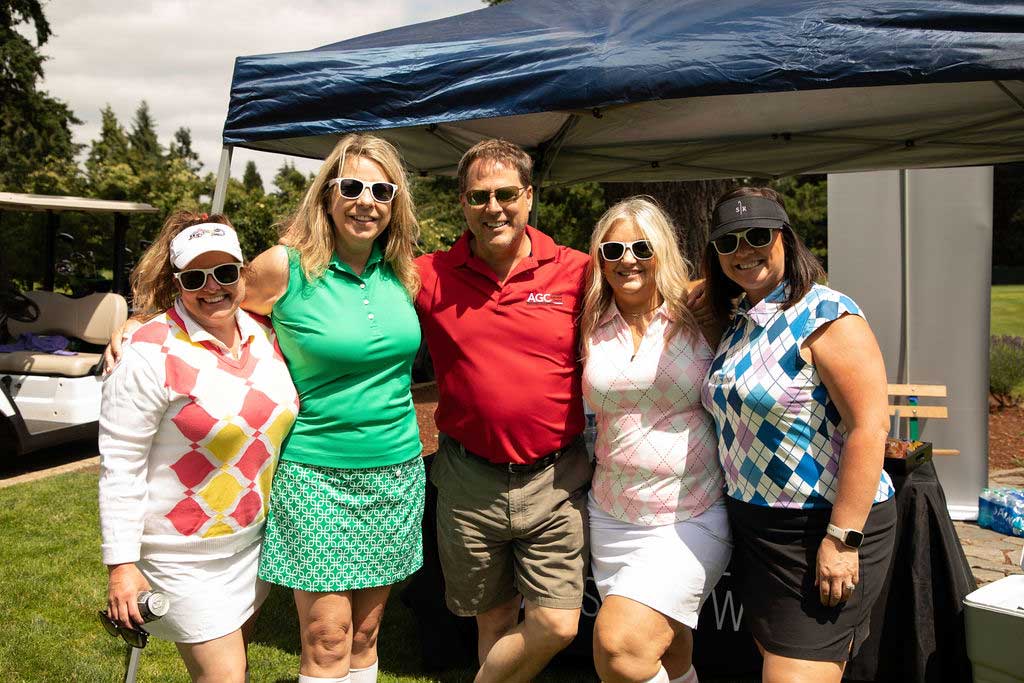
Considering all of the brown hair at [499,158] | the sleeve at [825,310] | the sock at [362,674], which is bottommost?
the sock at [362,674]

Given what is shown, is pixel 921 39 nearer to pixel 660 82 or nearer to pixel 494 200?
pixel 660 82

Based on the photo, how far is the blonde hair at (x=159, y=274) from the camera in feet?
7.58

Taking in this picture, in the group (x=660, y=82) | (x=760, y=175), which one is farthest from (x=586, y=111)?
(x=760, y=175)

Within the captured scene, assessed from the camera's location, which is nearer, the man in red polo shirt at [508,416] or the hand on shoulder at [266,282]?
the hand on shoulder at [266,282]

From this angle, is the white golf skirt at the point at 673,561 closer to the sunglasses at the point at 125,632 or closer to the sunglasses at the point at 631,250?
the sunglasses at the point at 631,250

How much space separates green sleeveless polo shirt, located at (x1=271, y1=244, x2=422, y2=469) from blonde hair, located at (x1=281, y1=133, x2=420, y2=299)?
5cm

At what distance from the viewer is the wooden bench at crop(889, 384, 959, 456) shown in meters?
5.77

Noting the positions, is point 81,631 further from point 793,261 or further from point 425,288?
point 793,261

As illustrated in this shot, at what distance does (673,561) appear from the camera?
2.35 m

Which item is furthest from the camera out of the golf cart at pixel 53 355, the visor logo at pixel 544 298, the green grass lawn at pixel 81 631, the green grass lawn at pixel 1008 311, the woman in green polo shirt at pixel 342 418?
the green grass lawn at pixel 1008 311

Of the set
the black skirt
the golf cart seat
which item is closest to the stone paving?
the black skirt

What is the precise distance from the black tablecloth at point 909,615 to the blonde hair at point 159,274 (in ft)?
6.81

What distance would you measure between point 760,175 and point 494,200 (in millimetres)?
3296

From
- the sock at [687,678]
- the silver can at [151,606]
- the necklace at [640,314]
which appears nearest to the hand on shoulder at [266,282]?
the silver can at [151,606]
